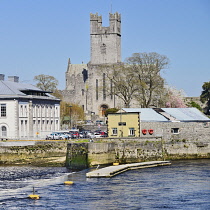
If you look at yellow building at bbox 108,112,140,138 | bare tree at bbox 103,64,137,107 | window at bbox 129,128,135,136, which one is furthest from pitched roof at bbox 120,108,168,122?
bare tree at bbox 103,64,137,107

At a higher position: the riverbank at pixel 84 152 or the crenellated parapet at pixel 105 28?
the crenellated parapet at pixel 105 28

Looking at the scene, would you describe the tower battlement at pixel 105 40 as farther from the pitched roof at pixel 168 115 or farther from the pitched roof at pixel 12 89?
the pitched roof at pixel 168 115

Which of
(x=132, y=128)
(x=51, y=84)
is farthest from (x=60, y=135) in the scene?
(x=51, y=84)

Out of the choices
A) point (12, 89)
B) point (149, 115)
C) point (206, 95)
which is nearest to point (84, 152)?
point (149, 115)

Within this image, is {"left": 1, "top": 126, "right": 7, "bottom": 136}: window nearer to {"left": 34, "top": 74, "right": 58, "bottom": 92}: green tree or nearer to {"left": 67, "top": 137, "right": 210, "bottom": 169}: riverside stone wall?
{"left": 67, "top": 137, "right": 210, "bottom": 169}: riverside stone wall

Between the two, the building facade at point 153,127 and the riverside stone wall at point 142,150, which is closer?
the riverside stone wall at point 142,150

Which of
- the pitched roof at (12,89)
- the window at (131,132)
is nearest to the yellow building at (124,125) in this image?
the window at (131,132)

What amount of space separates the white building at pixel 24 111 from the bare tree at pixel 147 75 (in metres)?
17.4

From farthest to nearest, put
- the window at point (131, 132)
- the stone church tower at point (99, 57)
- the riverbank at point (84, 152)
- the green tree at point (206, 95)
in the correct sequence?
1. the stone church tower at point (99, 57)
2. the green tree at point (206, 95)
3. the window at point (131, 132)
4. the riverbank at point (84, 152)

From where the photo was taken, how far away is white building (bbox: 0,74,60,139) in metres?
95.8

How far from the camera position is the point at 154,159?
78938 mm

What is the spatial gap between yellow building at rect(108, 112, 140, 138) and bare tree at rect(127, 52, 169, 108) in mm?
33964

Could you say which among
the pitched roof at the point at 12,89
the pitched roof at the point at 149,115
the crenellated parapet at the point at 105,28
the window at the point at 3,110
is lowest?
the pitched roof at the point at 149,115

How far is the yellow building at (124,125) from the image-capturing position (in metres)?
83.9
